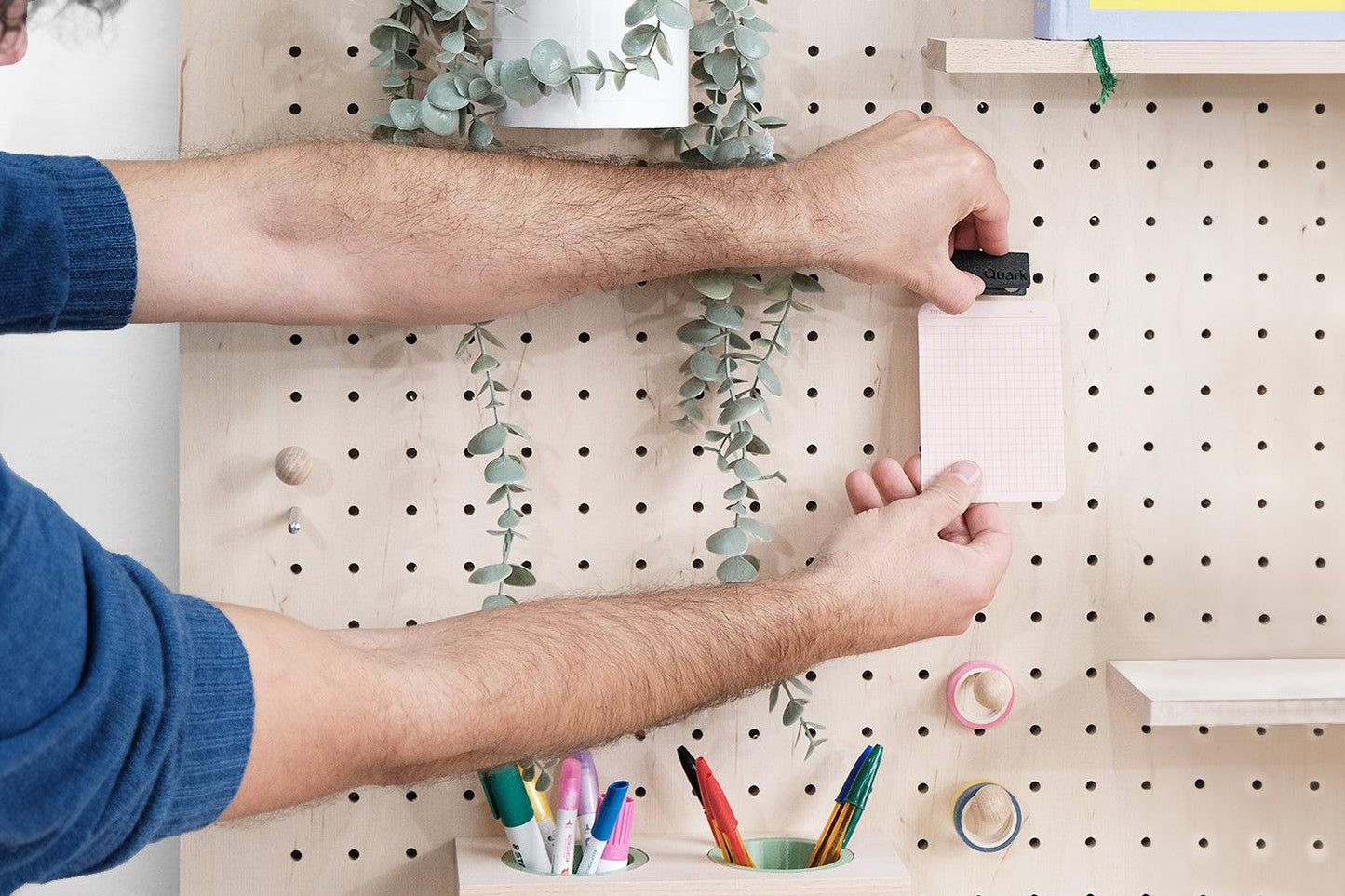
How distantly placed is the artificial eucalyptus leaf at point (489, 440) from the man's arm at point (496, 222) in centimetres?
9

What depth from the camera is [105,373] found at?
1092mm

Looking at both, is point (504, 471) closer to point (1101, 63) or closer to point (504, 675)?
point (504, 675)

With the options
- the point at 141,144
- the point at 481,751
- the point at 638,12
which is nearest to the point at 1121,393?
the point at 638,12

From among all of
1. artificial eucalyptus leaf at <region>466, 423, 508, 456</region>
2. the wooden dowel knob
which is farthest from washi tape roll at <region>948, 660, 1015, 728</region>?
artificial eucalyptus leaf at <region>466, 423, 508, 456</region>

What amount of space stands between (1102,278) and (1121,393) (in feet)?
0.33

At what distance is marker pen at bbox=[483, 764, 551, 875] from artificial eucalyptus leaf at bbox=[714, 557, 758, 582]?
23cm

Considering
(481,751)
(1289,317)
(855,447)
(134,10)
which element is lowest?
(481,751)

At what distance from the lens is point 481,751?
79 cm

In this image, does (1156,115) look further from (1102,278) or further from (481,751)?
(481,751)

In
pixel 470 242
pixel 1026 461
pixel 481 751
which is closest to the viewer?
pixel 481 751

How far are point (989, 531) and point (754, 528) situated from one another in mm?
194

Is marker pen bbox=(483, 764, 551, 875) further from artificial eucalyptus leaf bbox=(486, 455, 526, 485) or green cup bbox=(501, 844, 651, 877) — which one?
artificial eucalyptus leaf bbox=(486, 455, 526, 485)

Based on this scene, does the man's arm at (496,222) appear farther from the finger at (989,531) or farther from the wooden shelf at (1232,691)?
the wooden shelf at (1232,691)

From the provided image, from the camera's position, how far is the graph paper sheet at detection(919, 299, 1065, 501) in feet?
3.37
